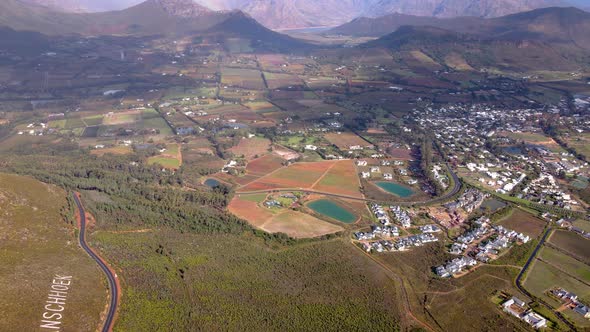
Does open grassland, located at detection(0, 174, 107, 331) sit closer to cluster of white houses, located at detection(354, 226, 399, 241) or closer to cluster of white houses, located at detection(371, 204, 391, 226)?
cluster of white houses, located at detection(354, 226, 399, 241)

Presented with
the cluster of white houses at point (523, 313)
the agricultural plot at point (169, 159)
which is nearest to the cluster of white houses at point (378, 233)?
the cluster of white houses at point (523, 313)

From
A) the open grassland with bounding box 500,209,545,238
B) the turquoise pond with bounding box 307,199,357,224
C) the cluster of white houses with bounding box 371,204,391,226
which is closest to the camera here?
the open grassland with bounding box 500,209,545,238

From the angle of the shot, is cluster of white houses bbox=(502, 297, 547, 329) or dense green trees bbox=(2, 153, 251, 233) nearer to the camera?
cluster of white houses bbox=(502, 297, 547, 329)

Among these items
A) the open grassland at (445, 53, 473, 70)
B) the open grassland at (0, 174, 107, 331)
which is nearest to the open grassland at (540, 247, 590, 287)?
the open grassland at (0, 174, 107, 331)

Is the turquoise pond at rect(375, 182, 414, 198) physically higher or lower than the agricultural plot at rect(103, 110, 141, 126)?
higher

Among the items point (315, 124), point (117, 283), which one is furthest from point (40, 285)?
point (315, 124)

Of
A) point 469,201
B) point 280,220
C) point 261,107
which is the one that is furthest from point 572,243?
point 261,107

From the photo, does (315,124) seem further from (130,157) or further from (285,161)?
(130,157)
